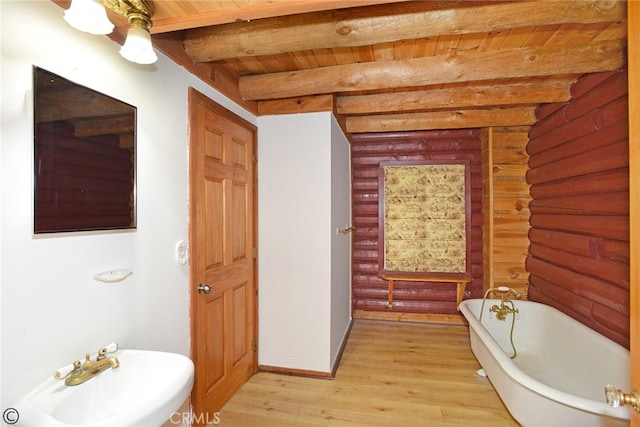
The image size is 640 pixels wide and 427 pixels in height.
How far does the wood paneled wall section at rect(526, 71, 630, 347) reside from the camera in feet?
6.35

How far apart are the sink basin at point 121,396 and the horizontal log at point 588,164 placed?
2.89 metres

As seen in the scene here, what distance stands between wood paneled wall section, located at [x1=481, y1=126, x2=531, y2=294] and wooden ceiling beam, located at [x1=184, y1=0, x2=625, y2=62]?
198 cm

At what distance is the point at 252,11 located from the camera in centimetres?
122

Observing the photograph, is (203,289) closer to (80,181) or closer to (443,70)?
(80,181)

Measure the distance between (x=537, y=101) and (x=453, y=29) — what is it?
164 centimetres

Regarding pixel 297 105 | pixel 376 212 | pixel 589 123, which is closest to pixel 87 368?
pixel 297 105

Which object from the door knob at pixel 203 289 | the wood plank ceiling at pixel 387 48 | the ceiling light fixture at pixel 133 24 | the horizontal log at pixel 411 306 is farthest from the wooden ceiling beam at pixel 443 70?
the horizontal log at pixel 411 306

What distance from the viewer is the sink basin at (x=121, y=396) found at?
885 millimetres

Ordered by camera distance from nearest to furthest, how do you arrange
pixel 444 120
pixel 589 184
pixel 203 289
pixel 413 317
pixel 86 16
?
pixel 86 16 < pixel 203 289 < pixel 589 184 < pixel 444 120 < pixel 413 317

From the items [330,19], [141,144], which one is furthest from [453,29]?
[141,144]

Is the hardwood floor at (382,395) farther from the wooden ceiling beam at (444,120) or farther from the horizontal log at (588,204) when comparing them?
the wooden ceiling beam at (444,120)

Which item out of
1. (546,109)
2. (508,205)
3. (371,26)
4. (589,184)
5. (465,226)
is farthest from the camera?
(465,226)

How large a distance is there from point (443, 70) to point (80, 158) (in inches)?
90.0

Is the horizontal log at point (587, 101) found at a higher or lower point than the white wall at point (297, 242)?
higher
